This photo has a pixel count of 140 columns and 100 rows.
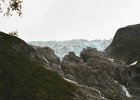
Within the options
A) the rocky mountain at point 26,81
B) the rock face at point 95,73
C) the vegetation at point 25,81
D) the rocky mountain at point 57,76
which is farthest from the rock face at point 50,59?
the vegetation at point 25,81

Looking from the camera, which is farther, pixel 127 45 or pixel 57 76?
pixel 127 45

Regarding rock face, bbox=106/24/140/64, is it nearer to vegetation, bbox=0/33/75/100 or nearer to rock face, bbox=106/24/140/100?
rock face, bbox=106/24/140/100

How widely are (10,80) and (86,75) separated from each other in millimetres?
30368

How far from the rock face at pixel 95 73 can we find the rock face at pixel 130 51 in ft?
14.4

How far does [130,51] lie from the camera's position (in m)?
→ 136

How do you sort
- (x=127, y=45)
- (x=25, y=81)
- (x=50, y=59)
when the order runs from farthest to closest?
(x=127, y=45), (x=50, y=59), (x=25, y=81)

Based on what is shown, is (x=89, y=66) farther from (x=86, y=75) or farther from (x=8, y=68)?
(x=8, y=68)

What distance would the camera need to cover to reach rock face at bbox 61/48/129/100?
74.6 metres

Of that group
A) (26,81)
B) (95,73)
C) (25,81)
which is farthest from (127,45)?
(25,81)

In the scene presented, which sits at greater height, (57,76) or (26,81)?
(26,81)

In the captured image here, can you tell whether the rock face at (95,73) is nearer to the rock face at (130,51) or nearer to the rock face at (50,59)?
the rock face at (50,59)

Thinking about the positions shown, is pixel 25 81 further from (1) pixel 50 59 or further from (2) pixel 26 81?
(1) pixel 50 59

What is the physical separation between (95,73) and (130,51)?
55.4 meters

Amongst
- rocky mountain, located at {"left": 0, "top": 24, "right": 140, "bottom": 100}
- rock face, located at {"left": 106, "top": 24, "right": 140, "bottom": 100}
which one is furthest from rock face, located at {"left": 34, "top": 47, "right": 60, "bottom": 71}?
rock face, located at {"left": 106, "top": 24, "right": 140, "bottom": 100}
